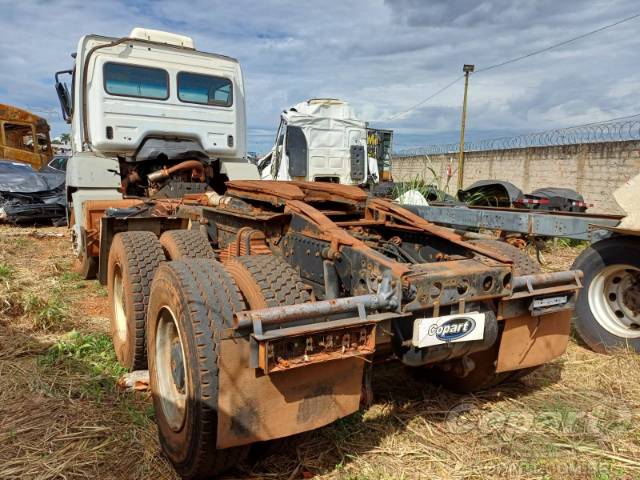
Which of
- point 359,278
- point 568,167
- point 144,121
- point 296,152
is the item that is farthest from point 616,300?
point 568,167

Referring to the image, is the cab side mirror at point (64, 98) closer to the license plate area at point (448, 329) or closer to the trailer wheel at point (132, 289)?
the trailer wheel at point (132, 289)

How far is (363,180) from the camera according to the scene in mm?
11773

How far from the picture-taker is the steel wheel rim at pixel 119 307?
4117 millimetres

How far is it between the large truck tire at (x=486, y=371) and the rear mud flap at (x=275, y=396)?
3.56ft

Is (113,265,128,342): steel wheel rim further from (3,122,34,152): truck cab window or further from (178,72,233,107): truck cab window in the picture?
(3,122,34,152): truck cab window

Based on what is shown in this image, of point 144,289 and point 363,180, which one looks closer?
point 144,289

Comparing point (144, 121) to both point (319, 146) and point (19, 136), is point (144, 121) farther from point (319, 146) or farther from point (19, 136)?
point (19, 136)

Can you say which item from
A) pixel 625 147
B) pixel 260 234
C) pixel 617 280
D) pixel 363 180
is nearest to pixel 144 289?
pixel 260 234

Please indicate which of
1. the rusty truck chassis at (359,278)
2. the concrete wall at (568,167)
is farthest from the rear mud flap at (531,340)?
the concrete wall at (568,167)

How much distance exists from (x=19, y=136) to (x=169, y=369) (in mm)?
17809

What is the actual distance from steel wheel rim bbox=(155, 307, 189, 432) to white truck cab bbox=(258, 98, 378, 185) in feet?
26.2

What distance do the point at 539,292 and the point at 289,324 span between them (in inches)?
59.7

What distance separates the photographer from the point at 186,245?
3920mm

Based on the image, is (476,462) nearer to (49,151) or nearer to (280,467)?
(280,467)
